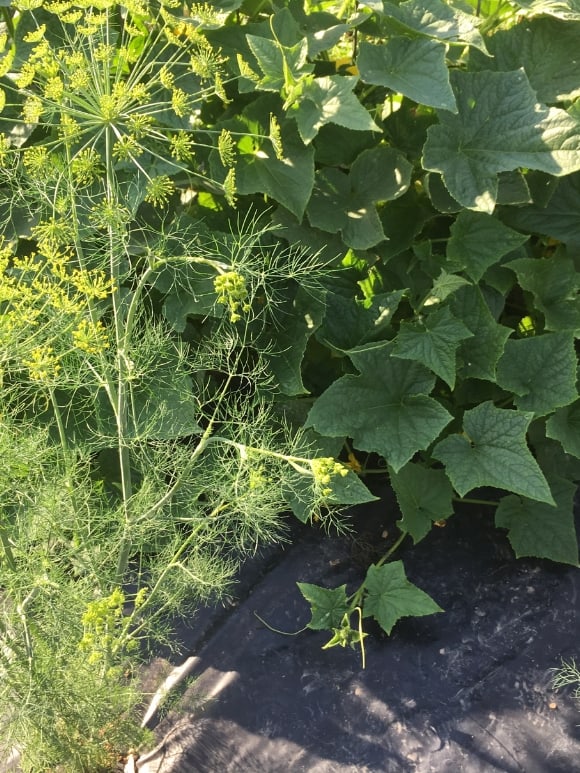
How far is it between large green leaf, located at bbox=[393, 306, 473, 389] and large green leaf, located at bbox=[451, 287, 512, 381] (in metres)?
0.08

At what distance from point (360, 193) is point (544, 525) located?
82 centimetres

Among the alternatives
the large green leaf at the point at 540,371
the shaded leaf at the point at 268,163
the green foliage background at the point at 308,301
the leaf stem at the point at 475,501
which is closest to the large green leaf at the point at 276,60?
the green foliage background at the point at 308,301

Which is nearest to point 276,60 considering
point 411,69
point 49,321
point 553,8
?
point 411,69

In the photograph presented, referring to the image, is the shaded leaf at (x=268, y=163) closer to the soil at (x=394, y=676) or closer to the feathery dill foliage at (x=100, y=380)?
the feathery dill foliage at (x=100, y=380)

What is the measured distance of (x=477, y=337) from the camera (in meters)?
1.56

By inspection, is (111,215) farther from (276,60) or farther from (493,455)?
(493,455)

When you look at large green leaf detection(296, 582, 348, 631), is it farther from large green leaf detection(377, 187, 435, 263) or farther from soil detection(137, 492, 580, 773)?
large green leaf detection(377, 187, 435, 263)

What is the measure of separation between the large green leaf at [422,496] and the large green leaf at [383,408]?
0.46 feet

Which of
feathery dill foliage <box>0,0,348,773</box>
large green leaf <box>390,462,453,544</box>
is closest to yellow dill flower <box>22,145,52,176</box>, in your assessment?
feathery dill foliage <box>0,0,348,773</box>

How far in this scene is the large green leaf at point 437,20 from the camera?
141 centimetres

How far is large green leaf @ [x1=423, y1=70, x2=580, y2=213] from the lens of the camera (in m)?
1.42

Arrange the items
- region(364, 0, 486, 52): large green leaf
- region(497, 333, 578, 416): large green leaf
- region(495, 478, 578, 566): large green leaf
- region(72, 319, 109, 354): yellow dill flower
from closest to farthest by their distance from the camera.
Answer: region(72, 319, 109, 354): yellow dill flower < region(364, 0, 486, 52): large green leaf < region(497, 333, 578, 416): large green leaf < region(495, 478, 578, 566): large green leaf

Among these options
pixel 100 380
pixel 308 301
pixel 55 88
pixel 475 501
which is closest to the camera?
pixel 55 88

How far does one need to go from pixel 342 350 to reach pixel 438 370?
20cm
